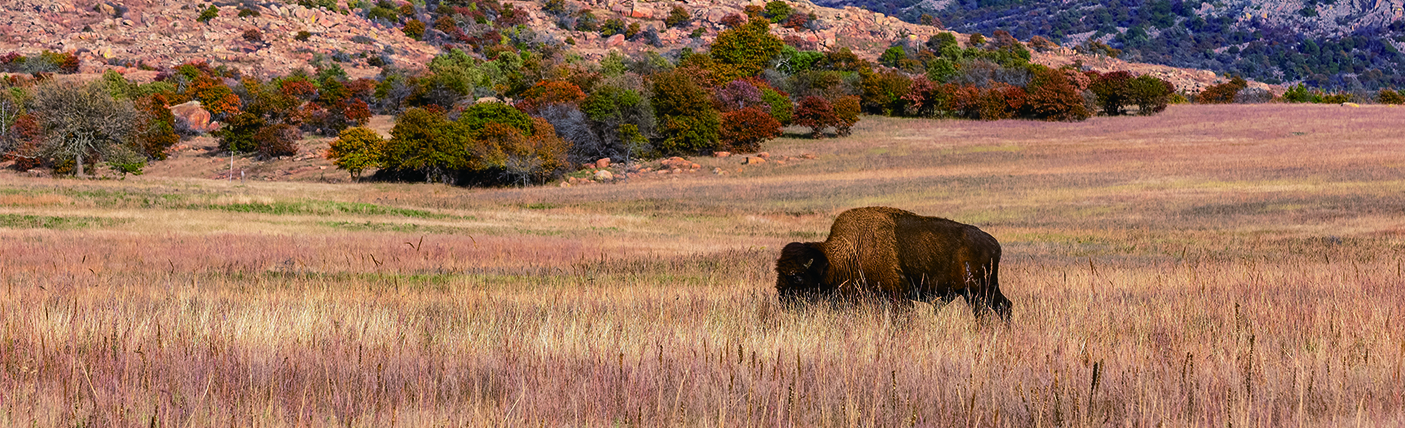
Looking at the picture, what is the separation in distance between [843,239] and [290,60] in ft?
442

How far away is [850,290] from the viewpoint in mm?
8258

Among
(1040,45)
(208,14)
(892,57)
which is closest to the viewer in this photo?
(208,14)

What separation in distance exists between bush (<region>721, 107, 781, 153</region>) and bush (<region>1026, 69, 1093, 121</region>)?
93.9 feet

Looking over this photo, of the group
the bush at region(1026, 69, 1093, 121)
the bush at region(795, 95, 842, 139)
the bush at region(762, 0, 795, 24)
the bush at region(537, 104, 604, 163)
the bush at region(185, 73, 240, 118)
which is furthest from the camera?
the bush at region(762, 0, 795, 24)

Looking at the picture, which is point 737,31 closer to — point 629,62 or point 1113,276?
point 629,62

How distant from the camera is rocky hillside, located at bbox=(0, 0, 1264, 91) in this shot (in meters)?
123

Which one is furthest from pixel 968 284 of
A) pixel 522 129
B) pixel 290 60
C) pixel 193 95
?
pixel 290 60

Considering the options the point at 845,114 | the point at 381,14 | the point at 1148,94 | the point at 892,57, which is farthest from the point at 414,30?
the point at 1148,94

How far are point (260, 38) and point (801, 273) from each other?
14256 cm

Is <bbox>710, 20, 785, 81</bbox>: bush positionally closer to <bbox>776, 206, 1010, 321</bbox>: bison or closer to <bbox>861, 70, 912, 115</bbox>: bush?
<bbox>861, 70, 912, 115</bbox>: bush

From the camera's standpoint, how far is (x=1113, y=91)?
300 ft

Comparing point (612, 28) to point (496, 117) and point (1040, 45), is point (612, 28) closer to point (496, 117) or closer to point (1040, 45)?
point (1040, 45)

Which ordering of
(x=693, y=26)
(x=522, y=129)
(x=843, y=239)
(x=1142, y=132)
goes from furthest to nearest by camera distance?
(x=693, y=26)
(x=1142, y=132)
(x=522, y=129)
(x=843, y=239)

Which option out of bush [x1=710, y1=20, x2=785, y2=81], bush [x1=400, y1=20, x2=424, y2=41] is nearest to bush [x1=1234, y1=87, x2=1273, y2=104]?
bush [x1=710, y1=20, x2=785, y2=81]
